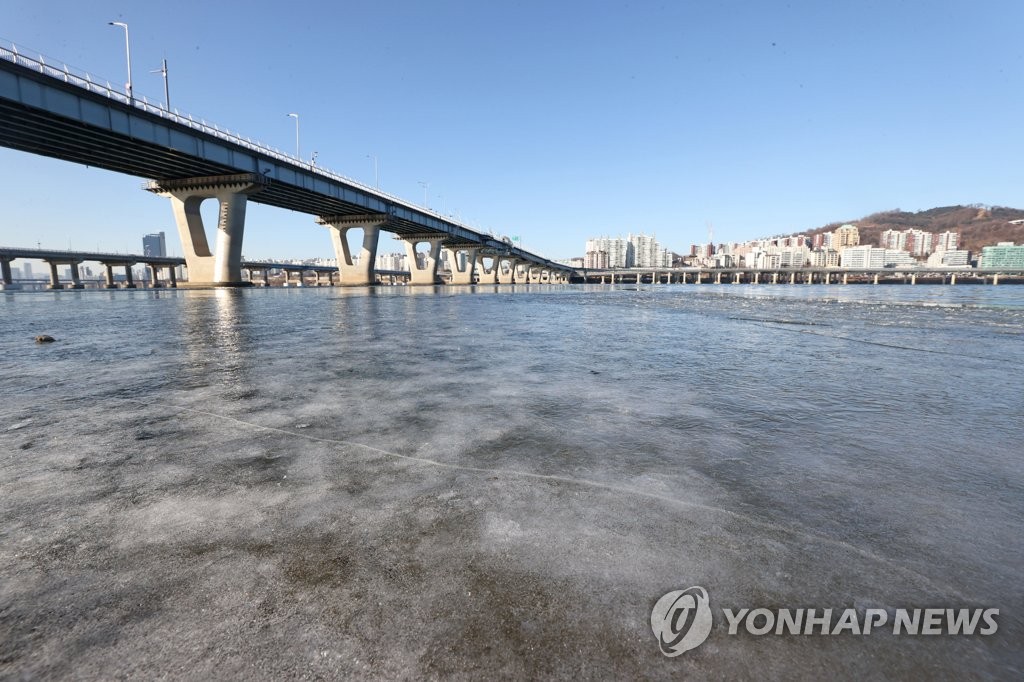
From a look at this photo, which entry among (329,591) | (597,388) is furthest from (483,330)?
(329,591)

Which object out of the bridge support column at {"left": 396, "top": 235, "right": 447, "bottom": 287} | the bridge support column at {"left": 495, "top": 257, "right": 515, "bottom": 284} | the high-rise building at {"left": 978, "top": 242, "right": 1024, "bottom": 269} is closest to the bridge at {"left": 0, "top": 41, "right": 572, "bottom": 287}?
the bridge support column at {"left": 396, "top": 235, "right": 447, "bottom": 287}

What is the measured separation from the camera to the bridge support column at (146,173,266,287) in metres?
47.8

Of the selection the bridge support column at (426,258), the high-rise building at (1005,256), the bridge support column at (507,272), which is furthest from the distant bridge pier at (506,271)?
the high-rise building at (1005,256)

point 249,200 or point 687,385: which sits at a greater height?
point 249,200

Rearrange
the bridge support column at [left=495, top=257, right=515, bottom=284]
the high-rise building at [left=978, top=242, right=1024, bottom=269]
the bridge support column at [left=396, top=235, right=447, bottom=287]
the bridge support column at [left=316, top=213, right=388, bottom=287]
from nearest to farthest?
the bridge support column at [left=316, top=213, right=388, bottom=287], the bridge support column at [left=396, top=235, right=447, bottom=287], the bridge support column at [left=495, top=257, right=515, bottom=284], the high-rise building at [left=978, top=242, right=1024, bottom=269]

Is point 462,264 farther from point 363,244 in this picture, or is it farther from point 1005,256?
point 1005,256

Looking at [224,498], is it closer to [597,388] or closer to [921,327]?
[597,388]

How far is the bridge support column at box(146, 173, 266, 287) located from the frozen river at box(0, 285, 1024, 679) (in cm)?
4994

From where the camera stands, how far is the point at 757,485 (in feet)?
11.3

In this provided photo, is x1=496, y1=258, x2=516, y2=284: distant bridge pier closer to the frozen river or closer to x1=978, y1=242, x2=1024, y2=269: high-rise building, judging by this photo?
the frozen river

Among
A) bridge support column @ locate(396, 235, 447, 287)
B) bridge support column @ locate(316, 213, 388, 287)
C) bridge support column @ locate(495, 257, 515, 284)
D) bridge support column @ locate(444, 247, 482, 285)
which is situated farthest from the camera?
bridge support column @ locate(495, 257, 515, 284)

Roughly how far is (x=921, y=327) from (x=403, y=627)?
69.6ft

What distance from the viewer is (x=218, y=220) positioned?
49250mm

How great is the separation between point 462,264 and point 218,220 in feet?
222
